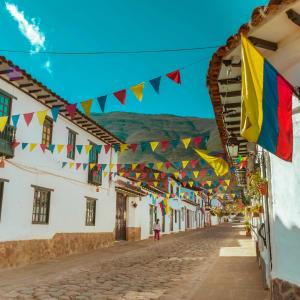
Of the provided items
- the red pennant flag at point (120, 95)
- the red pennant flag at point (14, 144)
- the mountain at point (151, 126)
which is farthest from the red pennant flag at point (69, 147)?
the mountain at point (151, 126)

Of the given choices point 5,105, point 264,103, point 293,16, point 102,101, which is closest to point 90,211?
point 5,105

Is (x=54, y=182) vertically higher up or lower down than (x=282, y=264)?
higher up

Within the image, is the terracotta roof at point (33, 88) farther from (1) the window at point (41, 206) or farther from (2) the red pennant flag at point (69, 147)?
(1) the window at point (41, 206)

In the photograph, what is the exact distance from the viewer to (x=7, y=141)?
11227 millimetres

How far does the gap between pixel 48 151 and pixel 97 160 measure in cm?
475

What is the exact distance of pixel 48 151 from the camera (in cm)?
1434

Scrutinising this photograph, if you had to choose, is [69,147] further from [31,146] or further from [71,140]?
[71,140]

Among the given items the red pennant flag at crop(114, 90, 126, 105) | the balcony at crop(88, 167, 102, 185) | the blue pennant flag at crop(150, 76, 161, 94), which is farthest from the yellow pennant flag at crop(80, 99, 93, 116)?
the balcony at crop(88, 167, 102, 185)

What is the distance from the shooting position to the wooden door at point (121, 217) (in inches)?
963

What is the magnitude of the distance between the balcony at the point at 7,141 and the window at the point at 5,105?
585 mm

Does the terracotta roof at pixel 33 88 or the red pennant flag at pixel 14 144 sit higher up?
the terracotta roof at pixel 33 88

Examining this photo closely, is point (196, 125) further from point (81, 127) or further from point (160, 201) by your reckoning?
point (81, 127)

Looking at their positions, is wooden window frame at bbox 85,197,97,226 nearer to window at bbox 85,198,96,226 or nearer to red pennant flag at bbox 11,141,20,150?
window at bbox 85,198,96,226

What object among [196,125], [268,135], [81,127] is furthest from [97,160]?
[196,125]
